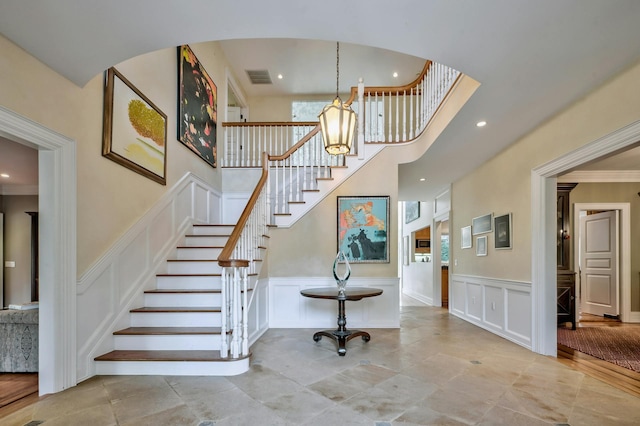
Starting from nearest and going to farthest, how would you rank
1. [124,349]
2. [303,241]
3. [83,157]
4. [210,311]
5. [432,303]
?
[83,157] → [124,349] → [210,311] → [303,241] → [432,303]

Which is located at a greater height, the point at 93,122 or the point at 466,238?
the point at 93,122

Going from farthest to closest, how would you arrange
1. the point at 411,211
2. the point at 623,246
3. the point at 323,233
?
the point at 411,211 < the point at 623,246 < the point at 323,233

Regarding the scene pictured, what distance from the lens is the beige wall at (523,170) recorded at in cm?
268

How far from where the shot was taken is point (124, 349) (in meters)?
3.11

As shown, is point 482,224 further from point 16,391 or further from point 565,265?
point 16,391

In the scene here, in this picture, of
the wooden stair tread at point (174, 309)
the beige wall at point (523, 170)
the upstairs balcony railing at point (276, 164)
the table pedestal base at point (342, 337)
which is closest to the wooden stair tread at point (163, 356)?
the upstairs balcony railing at point (276, 164)

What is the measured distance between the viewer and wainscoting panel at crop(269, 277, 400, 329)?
16.0 feet

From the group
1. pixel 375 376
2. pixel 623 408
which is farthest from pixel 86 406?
pixel 623 408

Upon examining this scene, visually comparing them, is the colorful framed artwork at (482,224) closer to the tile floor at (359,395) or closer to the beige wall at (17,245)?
the tile floor at (359,395)

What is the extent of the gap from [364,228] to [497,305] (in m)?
2.11

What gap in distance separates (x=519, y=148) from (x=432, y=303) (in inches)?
177

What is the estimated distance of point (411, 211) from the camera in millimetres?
10180

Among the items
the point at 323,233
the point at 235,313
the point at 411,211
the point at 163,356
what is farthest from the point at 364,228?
the point at 411,211

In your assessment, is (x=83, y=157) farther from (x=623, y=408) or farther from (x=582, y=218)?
(x=582, y=218)
